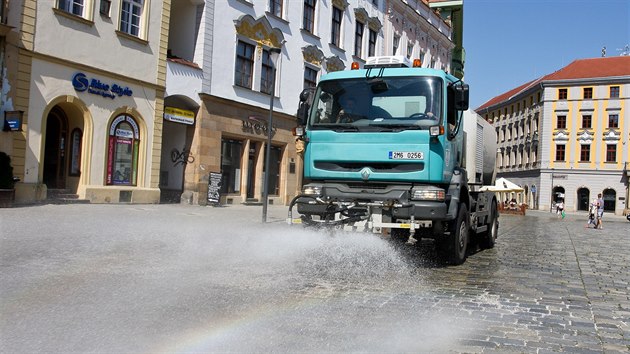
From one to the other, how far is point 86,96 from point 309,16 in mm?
13568

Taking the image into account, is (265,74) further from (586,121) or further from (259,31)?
(586,121)

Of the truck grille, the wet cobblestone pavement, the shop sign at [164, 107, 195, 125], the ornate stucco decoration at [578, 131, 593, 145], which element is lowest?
the wet cobblestone pavement

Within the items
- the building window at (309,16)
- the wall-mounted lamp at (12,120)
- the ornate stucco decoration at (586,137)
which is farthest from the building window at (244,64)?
the ornate stucco decoration at (586,137)

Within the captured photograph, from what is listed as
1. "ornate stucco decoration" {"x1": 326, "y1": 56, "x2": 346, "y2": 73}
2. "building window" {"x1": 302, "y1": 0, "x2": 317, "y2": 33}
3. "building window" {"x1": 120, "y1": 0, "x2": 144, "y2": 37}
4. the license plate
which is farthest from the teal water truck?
"ornate stucco decoration" {"x1": 326, "y1": 56, "x2": 346, "y2": 73}

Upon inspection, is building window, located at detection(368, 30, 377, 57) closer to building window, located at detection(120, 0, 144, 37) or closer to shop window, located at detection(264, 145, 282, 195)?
shop window, located at detection(264, 145, 282, 195)

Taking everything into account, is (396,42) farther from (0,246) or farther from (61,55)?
(0,246)

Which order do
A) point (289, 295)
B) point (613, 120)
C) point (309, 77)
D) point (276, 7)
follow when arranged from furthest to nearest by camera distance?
1. point (613, 120)
2. point (309, 77)
3. point (276, 7)
4. point (289, 295)

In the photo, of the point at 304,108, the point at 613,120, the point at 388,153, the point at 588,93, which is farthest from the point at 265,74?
the point at 613,120

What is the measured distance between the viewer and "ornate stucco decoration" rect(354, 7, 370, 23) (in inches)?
1197

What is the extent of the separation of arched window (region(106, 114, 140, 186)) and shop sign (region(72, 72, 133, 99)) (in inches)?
30.5

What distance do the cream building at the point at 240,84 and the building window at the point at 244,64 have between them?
4cm

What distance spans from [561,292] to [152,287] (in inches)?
203

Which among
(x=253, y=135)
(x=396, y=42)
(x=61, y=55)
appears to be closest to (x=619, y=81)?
(x=396, y=42)

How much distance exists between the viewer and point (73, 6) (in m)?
15.7
